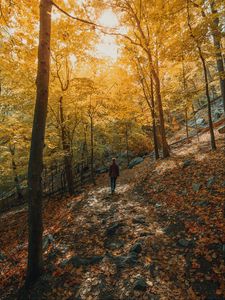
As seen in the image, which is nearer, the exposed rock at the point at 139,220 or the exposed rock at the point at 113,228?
the exposed rock at the point at 113,228

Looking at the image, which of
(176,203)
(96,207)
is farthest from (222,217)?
(96,207)

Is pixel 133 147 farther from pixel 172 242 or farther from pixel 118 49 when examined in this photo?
pixel 172 242

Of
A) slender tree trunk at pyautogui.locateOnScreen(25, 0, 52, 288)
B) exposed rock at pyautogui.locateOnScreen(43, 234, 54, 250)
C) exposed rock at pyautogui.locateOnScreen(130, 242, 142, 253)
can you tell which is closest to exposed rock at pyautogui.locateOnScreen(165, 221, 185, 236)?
exposed rock at pyautogui.locateOnScreen(130, 242, 142, 253)

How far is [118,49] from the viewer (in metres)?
15.5

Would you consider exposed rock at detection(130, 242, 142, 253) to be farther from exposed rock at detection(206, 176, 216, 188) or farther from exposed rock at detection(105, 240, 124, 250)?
exposed rock at detection(206, 176, 216, 188)

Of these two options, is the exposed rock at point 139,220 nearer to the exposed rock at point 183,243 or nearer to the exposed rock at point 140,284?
the exposed rock at point 183,243

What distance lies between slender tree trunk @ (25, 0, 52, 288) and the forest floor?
1.02 meters

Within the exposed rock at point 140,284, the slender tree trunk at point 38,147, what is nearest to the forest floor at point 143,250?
the exposed rock at point 140,284

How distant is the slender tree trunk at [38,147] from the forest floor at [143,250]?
102 cm

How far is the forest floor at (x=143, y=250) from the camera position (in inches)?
165

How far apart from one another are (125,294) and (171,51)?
35.1 feet

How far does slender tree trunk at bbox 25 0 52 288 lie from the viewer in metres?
4.94

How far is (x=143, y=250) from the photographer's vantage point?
17.6 ft


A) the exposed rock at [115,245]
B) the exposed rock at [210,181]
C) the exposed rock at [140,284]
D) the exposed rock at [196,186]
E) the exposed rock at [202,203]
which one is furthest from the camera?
the exposed rock at [196,186]
